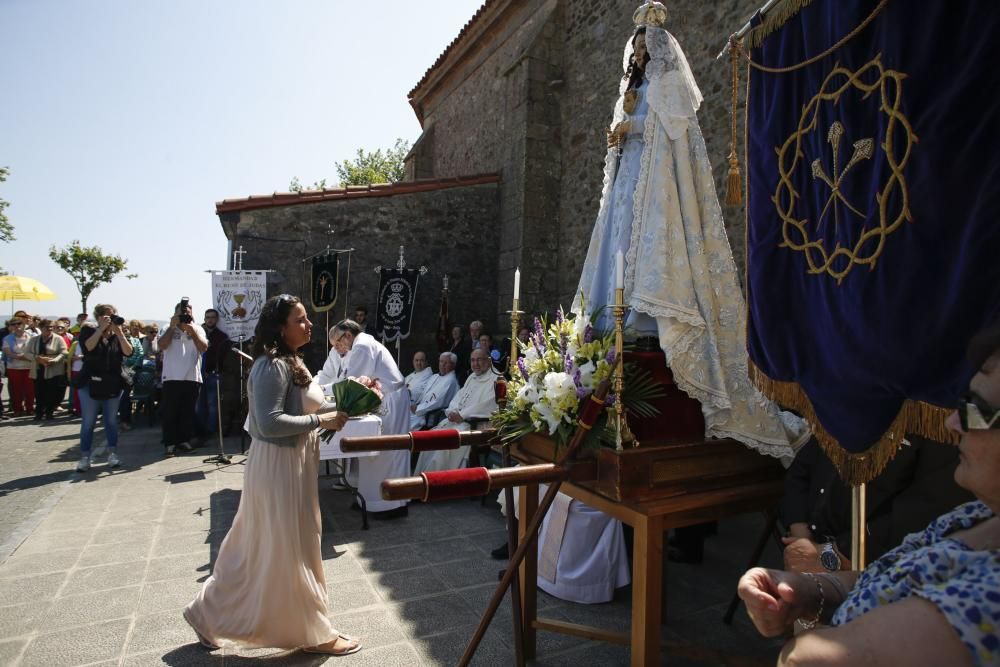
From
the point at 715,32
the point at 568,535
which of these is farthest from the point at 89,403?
the point at 715,32

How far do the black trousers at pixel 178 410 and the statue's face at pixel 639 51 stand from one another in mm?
7174

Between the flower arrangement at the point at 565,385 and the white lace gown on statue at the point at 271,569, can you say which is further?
the white lace gown on statue at the point at 271,569

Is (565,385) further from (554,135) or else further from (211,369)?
(554,135)

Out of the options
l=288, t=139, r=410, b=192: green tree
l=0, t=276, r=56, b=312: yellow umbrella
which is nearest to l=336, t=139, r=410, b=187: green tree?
l=288, t=139, r=410, b=192: green tree

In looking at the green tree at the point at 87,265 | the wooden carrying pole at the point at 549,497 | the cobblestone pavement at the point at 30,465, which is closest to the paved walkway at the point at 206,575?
the cobblestone pavement at the point at 30,465

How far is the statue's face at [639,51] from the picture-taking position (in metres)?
3.00

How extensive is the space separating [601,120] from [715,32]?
254cm

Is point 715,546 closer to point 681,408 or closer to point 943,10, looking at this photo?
point 681,408

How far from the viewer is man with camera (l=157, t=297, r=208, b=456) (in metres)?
7.42

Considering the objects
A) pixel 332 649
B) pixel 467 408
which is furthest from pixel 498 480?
pixel 467 408

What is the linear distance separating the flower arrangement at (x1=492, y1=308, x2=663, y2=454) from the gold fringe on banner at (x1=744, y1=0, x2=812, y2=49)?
1.49 meters

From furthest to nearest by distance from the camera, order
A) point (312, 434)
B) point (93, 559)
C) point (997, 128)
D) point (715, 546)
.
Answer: point (715, 546)
point (93, 559)
point (312, 434)
point (997, 128)

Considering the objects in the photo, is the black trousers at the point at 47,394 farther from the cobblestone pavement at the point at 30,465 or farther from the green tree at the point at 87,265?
the green tree at the point at 87,265

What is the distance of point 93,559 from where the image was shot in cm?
418
